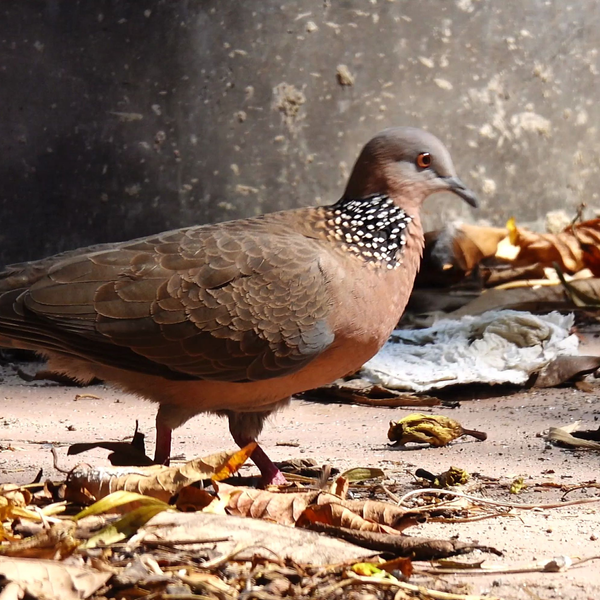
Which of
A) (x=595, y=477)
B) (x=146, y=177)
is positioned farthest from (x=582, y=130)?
(x=595, y=477)

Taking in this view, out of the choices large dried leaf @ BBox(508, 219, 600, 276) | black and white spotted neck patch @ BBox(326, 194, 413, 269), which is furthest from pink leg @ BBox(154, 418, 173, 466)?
large dried leaf @ BBox(508, 219, 600, 276)

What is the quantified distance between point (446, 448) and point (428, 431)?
94 millimetres

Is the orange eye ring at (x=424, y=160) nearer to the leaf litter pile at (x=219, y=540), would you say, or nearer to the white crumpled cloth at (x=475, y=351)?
the leaf litter pile at (x=219, y=540)

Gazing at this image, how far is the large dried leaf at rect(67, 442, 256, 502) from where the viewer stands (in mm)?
2691

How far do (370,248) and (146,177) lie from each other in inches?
118

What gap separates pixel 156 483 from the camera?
2.70 meters

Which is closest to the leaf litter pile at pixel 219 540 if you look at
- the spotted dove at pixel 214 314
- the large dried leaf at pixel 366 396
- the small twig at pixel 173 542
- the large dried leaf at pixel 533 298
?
the small twig at pixel 173 542

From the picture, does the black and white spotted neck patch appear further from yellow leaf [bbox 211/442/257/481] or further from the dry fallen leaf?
yellow leaf [bbox 211/442/257/481]

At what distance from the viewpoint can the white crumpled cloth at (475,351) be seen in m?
4.95

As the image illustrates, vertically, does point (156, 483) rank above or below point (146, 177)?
below

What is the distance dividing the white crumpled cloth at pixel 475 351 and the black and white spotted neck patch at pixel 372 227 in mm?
1388

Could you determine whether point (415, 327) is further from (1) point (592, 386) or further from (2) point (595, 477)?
(2) point (595, 477)

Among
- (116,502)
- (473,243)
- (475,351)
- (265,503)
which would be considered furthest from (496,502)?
(473,243)

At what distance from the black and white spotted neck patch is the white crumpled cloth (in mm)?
1388
